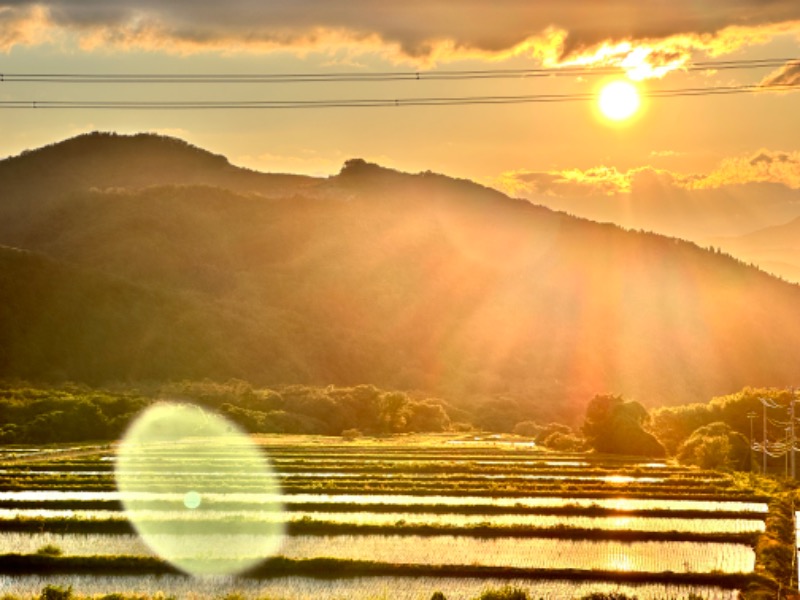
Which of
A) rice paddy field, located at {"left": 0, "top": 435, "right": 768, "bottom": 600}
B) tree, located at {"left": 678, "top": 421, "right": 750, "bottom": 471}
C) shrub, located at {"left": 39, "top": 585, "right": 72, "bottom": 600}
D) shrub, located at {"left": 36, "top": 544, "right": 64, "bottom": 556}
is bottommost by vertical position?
shrub, located at {"left": 39, "top": 585, "right": 72, "bottom": 600}

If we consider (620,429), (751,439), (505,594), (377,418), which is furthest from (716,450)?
(505,594)

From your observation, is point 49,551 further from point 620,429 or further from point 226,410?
point 226,410

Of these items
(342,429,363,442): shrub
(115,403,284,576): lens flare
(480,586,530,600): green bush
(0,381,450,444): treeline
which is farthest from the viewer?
(342,429,363,442): shrub

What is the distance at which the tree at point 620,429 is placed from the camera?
77375mm

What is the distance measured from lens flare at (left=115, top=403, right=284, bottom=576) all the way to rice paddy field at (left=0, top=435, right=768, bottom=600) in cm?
12

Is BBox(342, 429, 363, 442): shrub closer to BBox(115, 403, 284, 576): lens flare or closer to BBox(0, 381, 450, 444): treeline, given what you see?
BBox(0, 381, 450, 444): treeline

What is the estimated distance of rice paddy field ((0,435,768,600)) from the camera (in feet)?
103

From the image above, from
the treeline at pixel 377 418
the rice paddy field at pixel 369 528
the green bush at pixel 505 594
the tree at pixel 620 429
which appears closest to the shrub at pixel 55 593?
the rice paddy field at pixel 369 528

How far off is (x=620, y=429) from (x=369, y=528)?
40.3m

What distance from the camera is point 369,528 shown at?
3994 cm

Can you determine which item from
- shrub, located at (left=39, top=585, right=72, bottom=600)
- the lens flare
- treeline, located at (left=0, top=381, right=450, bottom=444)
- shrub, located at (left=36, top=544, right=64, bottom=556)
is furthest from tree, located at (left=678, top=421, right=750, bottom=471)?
shrub, located at (left=39, top=585, right=72, bottom=600)

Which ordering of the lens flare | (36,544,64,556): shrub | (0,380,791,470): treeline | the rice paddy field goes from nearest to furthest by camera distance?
the rice paddy field
(36,544,64,556): shrub
the lens flare
(0,380,791,470): treeline

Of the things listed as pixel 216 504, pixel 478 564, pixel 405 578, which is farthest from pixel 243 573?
pixel 216 504

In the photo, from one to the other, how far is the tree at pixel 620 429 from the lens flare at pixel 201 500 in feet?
73.6
